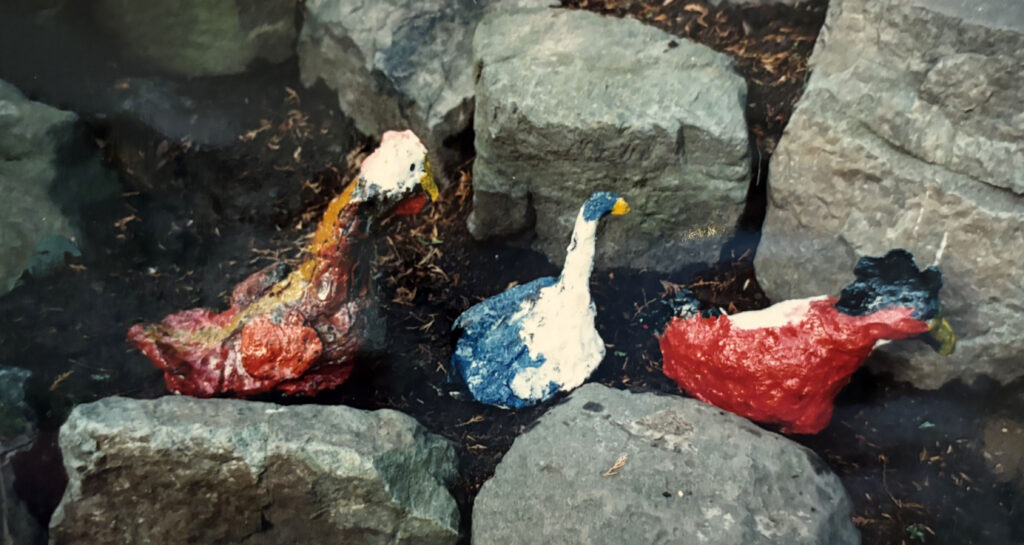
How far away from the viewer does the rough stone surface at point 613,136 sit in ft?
6.28

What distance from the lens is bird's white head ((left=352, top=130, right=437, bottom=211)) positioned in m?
1.80

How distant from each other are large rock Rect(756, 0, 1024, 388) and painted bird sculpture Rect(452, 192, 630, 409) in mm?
477

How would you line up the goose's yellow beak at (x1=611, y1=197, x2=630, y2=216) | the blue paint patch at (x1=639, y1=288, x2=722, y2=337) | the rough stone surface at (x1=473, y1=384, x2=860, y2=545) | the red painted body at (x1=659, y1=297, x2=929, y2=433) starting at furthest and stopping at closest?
the blue paint patch at (x1=639, y1=288, x2=722, y2=337)
the goose's yellow beak at (x1=611, y1=197, x2=630, y2=216)
the red painted body at (x1=659, y1=297, x2=929, y2=433)
the rough stone surface at (x1=473, y1=384, x2=860, y2=545)

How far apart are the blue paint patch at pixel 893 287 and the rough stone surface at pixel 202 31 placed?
176 centimetres

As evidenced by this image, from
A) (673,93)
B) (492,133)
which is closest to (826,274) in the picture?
(673,93)

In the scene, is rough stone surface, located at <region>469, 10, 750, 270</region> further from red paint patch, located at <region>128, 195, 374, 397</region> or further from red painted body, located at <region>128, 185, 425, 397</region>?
red paint patch, located at <region>128, 195, 374, 397</region>

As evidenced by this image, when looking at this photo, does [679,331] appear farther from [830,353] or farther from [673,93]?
[673,93]

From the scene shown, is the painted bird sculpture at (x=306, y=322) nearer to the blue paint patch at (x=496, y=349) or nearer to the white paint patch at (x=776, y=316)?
the blue paint patch at (x=496, y=349)

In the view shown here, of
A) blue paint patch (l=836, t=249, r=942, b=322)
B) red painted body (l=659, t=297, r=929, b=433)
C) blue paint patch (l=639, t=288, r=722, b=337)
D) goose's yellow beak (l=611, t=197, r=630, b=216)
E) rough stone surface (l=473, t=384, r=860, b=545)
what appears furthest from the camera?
blue paint patch (l=639, t=288, r=722, b=337)

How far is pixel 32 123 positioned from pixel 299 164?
0.68 meters

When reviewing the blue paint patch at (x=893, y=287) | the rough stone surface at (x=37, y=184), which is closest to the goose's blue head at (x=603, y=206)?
the blue paint patch at (x=893, y=287)

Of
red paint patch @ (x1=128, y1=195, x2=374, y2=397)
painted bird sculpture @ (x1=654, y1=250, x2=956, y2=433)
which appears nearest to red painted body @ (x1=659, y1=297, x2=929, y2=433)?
painted bird sculpture @ (x1=654, y1=250, x2=956, y2=433)

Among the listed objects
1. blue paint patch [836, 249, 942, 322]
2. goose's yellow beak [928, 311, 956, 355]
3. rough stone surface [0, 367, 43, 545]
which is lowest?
rough stone surface [0, 367, 43, 545]

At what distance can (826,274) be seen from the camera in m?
1.93
